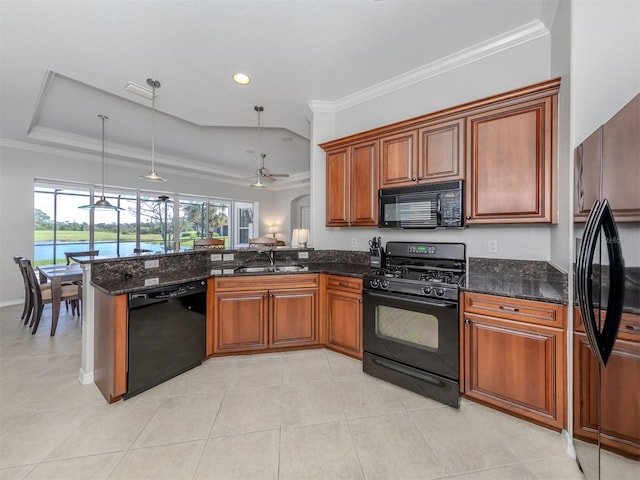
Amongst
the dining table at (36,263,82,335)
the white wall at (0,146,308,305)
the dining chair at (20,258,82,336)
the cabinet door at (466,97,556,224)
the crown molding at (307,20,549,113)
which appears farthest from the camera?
the white wall at (0,146,308,305)

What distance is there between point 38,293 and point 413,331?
4.53 m

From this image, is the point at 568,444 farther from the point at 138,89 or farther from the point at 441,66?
the point at 138,89

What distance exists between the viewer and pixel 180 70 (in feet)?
8.66

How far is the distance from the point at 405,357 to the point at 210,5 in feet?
9.93

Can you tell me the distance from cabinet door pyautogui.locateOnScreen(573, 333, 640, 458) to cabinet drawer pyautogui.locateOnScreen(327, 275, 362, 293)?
1.49 m

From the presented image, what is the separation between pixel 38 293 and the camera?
3.37 metres

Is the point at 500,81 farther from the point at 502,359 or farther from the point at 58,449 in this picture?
the point at 58,449

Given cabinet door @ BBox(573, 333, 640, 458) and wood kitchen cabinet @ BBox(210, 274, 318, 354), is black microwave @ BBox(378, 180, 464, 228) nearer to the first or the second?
wood kitchen cabinet @ BBox(210, 274, 318, 354)

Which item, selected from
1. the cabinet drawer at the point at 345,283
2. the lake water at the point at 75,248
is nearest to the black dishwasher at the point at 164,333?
the cabinet drawer at the point at 345,283

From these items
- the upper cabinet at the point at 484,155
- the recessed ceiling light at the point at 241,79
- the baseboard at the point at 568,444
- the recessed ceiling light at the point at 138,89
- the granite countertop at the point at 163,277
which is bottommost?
the baseboard at the point at 568,444

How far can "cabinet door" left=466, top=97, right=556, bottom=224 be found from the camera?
1.90 m

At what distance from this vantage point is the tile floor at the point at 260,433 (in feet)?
4.63

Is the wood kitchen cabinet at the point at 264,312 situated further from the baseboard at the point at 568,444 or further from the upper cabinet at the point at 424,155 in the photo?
the baseboard at the point at 568,444

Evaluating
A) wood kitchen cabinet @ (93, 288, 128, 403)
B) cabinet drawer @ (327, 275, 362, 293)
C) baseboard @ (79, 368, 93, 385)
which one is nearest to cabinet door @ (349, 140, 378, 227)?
cabinet drawer @ (327, 275, 362, 293)
